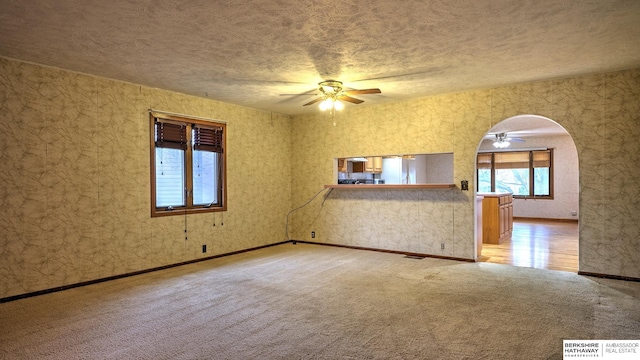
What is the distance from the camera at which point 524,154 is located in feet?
37.7

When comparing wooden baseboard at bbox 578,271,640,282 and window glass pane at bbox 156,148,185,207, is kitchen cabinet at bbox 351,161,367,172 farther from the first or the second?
wooden baseboard at bbox 578,271,640,282

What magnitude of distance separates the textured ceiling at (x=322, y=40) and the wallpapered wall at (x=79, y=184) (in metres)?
0.35

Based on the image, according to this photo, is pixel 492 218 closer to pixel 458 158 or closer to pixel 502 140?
pixel 458 158

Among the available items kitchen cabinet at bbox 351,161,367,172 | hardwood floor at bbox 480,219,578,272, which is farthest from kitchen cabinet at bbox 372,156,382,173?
hardwood floor at bbox 480,219,578,272

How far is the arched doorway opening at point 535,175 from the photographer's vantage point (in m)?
8.80

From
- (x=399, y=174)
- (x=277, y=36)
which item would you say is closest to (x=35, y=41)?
(x=277, y=36)

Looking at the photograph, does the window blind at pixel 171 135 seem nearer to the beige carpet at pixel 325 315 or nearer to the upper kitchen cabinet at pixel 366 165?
the beige carpet at pixel 325 315

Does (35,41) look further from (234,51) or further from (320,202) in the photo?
(320,202)

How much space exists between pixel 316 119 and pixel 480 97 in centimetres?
296

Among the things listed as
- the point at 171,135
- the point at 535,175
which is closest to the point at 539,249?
the point at 535,175

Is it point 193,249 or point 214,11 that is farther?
point 193,249

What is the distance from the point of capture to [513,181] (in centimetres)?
1176

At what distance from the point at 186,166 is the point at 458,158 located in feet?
13.6

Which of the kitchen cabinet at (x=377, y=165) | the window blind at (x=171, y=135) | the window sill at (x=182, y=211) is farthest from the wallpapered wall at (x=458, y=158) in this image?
the kitchen cabinet at (x=377, y=165)
